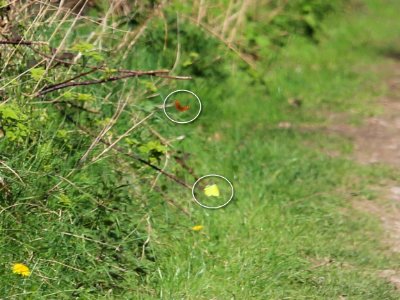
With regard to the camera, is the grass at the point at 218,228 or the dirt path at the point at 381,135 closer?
the grass at the point at 218,228

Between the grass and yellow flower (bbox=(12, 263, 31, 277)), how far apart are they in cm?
5

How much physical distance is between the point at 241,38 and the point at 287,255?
4.13 metres

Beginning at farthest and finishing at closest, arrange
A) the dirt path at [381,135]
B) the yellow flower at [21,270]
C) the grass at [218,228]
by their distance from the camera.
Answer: the dirt path at [381,135]
the grass at [218,228]
the yellow flower at [21,270]

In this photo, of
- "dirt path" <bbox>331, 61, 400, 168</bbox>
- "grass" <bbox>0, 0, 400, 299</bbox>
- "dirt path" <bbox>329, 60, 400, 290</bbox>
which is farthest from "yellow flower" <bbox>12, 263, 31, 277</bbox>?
"dirt path" <bbox>331, 61, 400, 168</bbox>

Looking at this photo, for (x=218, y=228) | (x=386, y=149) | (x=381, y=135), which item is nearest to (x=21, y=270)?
(x=218, y=228)

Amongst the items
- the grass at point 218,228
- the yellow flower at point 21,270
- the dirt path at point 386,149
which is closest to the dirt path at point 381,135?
the dirt path at point 386,149

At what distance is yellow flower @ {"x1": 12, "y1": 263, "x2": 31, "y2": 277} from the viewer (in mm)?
4395

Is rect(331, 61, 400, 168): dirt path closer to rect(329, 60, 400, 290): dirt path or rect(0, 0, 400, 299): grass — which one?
rect(329, 60, 400, 290): dirt path

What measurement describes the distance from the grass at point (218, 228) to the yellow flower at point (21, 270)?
0.18ft

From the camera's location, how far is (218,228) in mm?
5590

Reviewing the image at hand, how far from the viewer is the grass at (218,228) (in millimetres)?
4680

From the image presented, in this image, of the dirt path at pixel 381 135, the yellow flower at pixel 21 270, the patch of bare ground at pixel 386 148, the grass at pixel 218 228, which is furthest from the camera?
the dirt path at pixel 381 135

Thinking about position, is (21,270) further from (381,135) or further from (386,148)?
(381,135)

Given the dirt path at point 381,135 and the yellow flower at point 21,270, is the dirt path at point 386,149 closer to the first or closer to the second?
the dirt path at point 381,135
